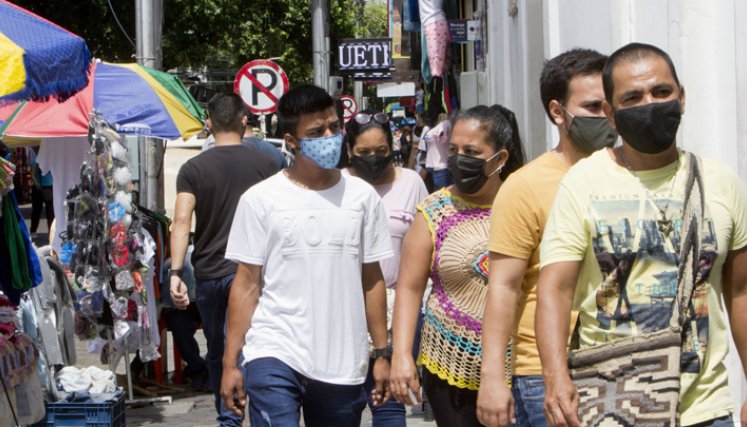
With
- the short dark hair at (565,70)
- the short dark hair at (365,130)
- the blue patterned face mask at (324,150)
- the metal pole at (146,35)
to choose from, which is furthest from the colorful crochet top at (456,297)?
the metal pole at (146,35)

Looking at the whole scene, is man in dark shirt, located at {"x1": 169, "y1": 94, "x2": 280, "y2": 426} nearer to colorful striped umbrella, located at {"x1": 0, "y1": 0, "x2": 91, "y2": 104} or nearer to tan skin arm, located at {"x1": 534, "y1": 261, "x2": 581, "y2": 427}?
colorful striped umbrella, located at {"x1": 0, "y1": 0, "x2": 91, "y2": 104}

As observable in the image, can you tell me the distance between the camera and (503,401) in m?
3.87

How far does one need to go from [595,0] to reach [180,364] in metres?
5.00

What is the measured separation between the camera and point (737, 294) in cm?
348

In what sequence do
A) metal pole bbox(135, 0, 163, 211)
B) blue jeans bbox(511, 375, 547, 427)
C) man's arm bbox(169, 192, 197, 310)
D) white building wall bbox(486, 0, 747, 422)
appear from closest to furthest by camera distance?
blue jeans bbox(511, 375, 547, 427)
white building wall bbox(486, 0, 747, 422)
man's arm bbox(169, 192, 197, 310)
metal pole bbox(135, 0, 163, 211)

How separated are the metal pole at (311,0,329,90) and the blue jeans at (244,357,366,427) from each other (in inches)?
754

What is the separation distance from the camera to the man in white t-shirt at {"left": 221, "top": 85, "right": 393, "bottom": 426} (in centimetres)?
480

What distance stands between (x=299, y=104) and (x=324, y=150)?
251 millimetres

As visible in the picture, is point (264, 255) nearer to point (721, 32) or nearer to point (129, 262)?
point (721, 32)

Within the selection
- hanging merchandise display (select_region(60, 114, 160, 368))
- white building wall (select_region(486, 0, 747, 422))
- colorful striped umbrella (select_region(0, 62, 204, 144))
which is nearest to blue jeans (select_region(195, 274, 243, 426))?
hanging merchandise display (select_region(60, 114, 160, 368))

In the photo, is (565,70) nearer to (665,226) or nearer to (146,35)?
(665,226)

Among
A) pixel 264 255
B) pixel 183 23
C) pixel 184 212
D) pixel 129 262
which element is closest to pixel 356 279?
pixel 264 255

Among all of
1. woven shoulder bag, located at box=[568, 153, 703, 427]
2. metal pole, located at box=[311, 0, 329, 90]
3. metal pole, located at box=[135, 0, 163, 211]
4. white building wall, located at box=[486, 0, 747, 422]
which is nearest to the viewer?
woven shoulder bag, located at box=[568, 153, 703, 427]

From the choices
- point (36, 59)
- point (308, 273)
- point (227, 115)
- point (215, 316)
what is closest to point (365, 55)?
point (227, 115)
